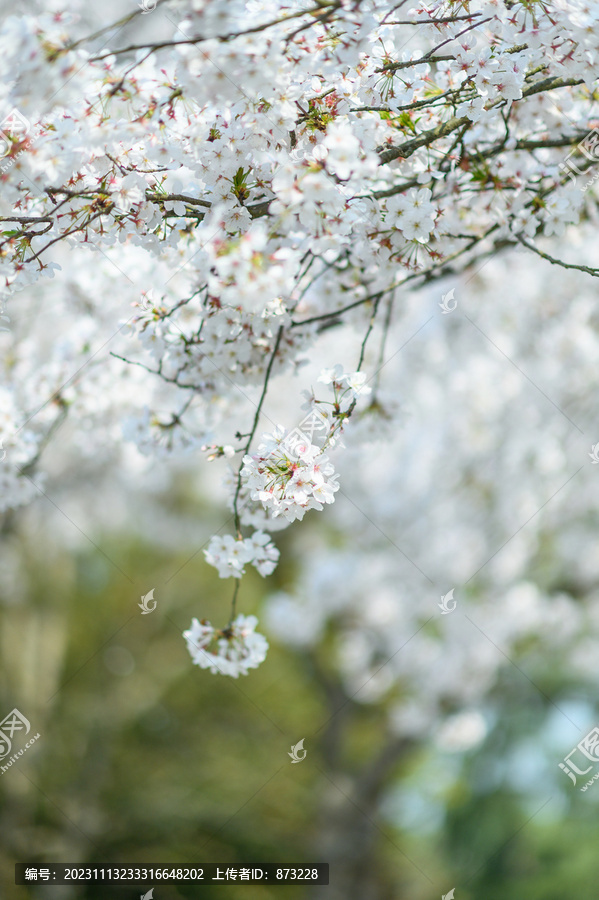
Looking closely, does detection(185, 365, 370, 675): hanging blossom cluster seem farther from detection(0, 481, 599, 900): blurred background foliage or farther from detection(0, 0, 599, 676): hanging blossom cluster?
detection(0, 481, 599, 900): blurred background foliage

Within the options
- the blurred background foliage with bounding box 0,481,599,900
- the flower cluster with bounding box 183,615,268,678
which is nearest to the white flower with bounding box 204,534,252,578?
the flower cluster with bounding box 183,615,268,678

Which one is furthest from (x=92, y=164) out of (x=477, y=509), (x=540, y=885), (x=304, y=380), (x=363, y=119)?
(x=540, y=885)

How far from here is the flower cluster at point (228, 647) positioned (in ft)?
5.26

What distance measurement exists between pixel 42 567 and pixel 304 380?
396cm

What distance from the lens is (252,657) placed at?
1.61m

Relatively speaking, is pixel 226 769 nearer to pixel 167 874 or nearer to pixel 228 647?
pixel 167 874

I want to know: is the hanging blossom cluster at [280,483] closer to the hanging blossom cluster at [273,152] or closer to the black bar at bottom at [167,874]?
the hanging blossom cluster at [273,152]

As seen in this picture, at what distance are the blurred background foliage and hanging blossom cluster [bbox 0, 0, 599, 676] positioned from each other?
3.77 meters

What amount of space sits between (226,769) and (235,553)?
796 cm

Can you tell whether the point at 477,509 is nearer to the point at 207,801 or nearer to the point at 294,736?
the point at 294,736

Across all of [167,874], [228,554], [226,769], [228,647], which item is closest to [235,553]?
[228,554]

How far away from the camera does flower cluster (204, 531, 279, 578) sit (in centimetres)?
157

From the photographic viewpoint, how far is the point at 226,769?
8391 millimetres

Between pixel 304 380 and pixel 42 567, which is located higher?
pixel 304 380
